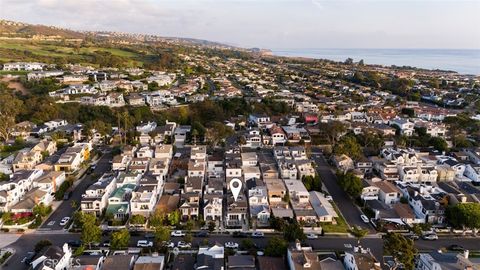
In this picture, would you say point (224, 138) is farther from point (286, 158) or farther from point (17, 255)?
point (17, 255)

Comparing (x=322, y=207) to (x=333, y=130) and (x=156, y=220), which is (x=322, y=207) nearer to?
(x=156, y=220)

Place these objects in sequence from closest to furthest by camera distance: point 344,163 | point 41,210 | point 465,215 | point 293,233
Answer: point 293,233 → point 465,215 → point 41,210 → point 344,163

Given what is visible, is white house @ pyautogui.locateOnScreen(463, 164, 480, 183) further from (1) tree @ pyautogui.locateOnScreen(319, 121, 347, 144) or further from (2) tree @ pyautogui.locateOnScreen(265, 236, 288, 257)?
(2) tree @ pyautogui.locateOnScreen(265, 236, 288, 257)

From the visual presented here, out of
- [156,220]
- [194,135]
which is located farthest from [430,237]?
[194,135]

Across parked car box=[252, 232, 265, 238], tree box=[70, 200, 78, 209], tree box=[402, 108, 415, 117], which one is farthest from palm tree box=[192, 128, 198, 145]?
tree box=[402, 108, 415, 117]

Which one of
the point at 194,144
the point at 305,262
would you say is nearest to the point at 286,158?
the point at 194,144

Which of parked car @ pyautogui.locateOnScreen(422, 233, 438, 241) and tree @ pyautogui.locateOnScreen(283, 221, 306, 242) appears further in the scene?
parked car @ pyautogui.locateOnScreen(422, 233, 438, 241)

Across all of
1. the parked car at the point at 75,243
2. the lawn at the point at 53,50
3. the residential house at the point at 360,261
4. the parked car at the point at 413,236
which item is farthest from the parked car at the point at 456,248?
the lawn at the point at 53,50
